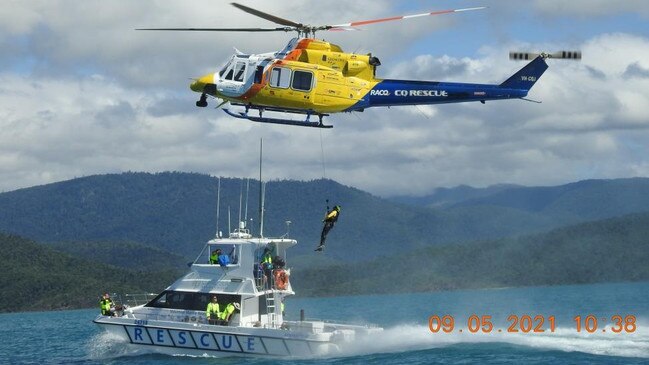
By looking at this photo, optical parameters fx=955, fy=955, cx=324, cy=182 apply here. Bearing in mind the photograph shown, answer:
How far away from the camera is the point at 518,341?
38938mm

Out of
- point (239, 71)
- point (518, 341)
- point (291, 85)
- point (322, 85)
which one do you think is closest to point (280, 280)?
point (291, 85)

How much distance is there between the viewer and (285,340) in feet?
123

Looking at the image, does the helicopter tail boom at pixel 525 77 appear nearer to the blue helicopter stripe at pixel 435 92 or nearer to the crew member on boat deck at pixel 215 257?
the blue helicopter stripe at pixel 435 92

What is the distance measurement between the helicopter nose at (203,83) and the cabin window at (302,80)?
137 inches

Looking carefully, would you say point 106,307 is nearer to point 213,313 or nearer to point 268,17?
point 213,313

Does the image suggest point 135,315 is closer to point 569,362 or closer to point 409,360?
point 409,360

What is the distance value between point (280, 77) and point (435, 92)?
641 cm

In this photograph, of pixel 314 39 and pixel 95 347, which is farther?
pixel 95 347

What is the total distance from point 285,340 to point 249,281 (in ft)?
11.2

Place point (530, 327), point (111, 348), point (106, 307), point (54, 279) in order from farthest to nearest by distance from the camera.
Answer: point (54, 279)
point (530, 327)
point (106, 307)
point (111, 348)

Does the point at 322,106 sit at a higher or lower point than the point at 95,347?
higher

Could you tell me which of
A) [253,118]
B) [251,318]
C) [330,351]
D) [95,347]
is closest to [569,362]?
[330,351]

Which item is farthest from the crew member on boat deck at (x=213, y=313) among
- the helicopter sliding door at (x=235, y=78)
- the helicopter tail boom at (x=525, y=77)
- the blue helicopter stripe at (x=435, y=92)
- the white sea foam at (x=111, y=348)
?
the helicopter tail boom at (x=525, y=77)

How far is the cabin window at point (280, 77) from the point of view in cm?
3806
